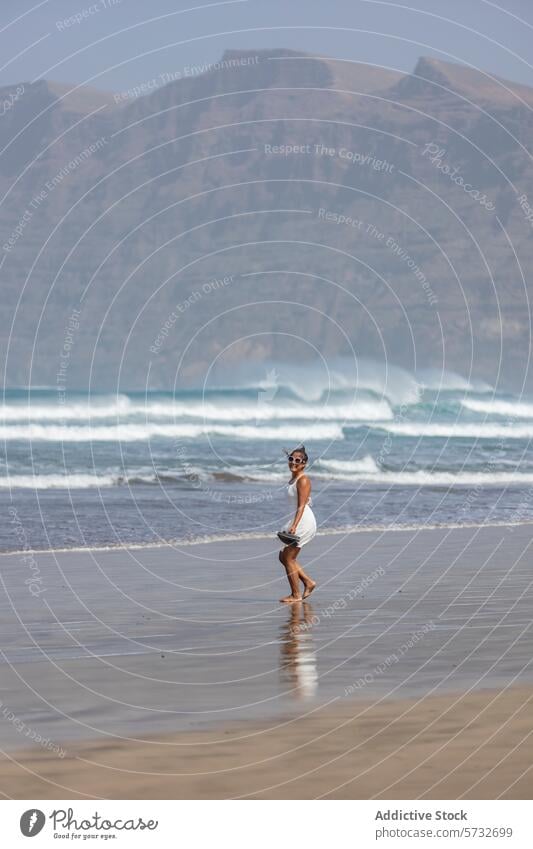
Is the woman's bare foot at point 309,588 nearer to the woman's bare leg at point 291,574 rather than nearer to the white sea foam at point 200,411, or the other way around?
the woman's bare leg at point 291,574

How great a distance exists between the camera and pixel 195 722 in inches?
393

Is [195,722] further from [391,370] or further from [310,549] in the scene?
[391,370]

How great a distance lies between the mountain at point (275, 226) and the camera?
121m

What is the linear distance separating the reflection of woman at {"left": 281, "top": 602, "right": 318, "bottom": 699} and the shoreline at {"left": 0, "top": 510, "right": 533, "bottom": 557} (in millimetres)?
7662

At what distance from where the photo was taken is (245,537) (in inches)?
995

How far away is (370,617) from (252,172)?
357 feet

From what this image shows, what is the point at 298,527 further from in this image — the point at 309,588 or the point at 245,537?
the point at 245,537

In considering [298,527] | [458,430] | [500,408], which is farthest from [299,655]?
[500,408]

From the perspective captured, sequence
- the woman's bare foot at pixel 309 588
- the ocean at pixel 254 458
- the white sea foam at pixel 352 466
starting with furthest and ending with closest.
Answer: the white sea foam at pixel 352 466
the ocean at pixel 254 458
the woman's bare foot at pixel 309 588

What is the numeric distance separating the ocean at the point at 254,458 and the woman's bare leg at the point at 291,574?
23.7ft

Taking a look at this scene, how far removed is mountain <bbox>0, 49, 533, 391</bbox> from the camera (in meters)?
121

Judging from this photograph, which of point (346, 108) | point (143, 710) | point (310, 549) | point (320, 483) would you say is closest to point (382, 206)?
point (346, 108)

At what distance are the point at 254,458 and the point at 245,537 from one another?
29960 mm

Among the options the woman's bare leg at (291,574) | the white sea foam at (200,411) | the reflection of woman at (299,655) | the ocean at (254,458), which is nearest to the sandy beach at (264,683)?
the reflection of woman at (299,655)
